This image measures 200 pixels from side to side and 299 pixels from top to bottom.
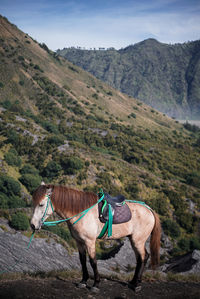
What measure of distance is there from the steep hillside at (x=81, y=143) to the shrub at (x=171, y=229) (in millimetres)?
148

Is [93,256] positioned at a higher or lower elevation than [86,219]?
lower

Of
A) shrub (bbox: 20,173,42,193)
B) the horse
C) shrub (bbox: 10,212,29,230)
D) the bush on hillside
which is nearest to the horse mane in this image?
the horse

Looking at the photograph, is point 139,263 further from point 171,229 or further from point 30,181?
point 30,181

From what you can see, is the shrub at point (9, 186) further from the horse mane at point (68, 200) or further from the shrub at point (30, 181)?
the horse mane at point (68, 200)

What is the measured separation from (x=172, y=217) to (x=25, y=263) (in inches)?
1336

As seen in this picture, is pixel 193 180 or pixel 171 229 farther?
pixel 193 180

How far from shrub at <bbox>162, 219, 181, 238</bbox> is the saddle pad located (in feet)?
105

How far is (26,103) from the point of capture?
84.0 metres

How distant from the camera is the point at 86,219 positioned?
7.21m

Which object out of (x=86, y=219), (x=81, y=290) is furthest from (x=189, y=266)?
(x=86, y=219)

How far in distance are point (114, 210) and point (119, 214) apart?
0.22 meters

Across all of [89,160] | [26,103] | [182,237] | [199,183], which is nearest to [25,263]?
[182,237]

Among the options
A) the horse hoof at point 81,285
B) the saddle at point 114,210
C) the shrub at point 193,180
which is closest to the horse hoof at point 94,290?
the horse hoof at point 81,285

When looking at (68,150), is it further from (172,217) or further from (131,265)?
(131,265)
